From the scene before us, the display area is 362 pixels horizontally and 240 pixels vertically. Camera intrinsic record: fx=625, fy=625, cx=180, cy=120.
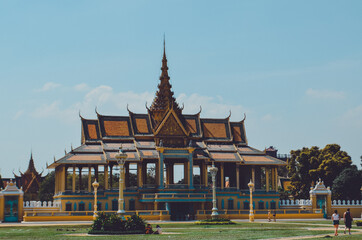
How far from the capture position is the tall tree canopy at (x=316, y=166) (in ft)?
271

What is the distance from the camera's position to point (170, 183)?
7838cm

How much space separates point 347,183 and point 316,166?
7560 millimetres

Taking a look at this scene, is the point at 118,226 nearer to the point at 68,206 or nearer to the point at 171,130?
the point at 68,206

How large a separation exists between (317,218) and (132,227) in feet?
114

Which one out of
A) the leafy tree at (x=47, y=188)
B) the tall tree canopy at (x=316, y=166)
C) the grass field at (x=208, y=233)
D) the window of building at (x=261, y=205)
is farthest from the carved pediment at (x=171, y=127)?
the leafy tree at (x=47, y=188)

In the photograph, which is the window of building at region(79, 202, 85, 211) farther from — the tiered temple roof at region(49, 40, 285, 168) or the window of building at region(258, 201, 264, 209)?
the window of building at region(258, 201, 264, 209)

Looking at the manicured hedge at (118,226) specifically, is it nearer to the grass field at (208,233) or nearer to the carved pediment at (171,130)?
the grass field at (208,233)

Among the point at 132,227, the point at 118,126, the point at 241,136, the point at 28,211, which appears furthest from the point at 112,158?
the point at 132,227

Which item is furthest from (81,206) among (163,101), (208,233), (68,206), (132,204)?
(208,233)

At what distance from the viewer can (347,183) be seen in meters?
78.2

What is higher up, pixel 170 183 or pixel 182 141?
pixel 182 141

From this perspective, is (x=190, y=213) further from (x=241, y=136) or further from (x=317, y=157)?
(x=317, y=157)

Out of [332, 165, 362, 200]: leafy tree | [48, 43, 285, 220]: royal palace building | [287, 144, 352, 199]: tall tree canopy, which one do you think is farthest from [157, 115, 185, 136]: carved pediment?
[332, 165, 362, 200]: leafy tree

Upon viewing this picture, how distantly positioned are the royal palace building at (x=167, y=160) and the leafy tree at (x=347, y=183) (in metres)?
8.74
